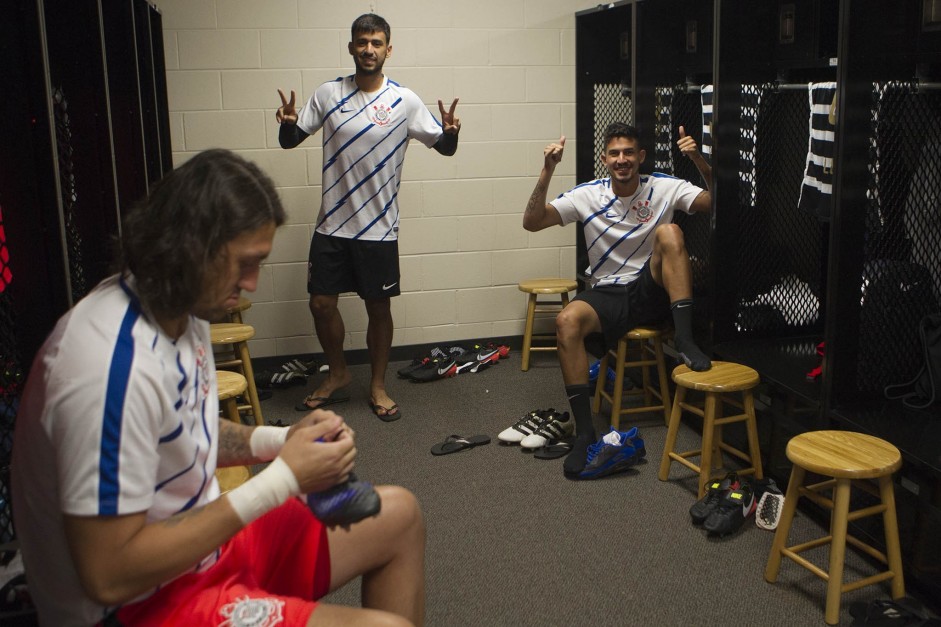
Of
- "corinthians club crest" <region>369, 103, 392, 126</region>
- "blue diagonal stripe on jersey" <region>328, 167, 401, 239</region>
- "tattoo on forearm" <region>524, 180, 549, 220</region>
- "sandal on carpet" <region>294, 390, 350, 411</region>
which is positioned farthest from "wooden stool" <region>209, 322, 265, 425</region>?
"tattoo on forearm" <region>524, 180, 549, 220</region>

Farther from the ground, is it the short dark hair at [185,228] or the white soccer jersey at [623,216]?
the short dark hair at [185,228]

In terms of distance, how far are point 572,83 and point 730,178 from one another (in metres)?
1.56

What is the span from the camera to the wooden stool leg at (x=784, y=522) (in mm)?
2270

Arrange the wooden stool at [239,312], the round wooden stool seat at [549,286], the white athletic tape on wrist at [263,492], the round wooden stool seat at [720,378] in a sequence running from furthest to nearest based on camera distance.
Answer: the round wooden stool seat at [549,286] < the wooden stool at [239,312] < the round wooden stool seat at [720,378] < the white athletic tape on wrist at [263,492]

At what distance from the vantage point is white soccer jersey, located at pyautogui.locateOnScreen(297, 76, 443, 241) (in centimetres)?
361

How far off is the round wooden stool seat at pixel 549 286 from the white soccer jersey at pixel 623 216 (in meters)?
0.72

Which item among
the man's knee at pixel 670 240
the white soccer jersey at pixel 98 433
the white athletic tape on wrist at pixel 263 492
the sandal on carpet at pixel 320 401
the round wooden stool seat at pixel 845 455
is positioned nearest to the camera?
the white soccer jersey at pixel 98 433

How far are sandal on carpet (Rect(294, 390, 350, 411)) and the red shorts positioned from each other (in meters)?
2.37

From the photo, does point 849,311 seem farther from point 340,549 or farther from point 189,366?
point 189,366

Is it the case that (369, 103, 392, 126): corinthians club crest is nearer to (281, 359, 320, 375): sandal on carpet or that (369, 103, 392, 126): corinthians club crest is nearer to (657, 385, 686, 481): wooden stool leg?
(281, 359, 320, 375): sandal on carpet

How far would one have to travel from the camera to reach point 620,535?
8.59 ft

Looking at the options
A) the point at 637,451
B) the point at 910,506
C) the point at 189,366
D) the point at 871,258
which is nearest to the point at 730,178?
the point at 871,258

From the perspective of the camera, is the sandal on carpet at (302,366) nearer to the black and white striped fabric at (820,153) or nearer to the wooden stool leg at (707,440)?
the wooden stool leg at (707,440)

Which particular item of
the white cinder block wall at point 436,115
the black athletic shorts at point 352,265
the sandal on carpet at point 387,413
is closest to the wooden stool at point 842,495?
the sandal on carpet at point 387,413
